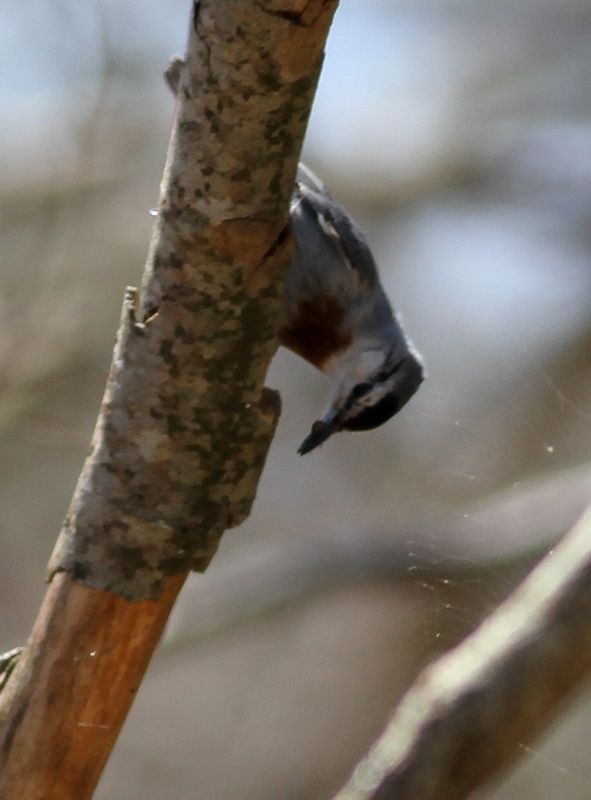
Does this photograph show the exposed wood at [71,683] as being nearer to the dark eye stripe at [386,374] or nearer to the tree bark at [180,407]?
the tree bark at [180,407]

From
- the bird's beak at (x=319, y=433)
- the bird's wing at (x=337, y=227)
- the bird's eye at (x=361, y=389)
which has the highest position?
the bird's wing at (x=337, y=227)

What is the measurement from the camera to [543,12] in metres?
3.30

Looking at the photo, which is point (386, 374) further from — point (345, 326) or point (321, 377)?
point (321, 377)

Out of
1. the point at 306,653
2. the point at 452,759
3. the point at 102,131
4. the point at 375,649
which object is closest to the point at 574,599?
the point at 452,759

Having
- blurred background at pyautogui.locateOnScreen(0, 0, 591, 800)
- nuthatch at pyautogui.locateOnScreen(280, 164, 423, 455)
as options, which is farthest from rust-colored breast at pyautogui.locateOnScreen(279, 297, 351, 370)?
blurred background at pyautogui.locateOnScreen(0, 0, 591, 800)

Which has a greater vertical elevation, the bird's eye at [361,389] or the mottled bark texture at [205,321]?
the mottled bark texture at [205,321]

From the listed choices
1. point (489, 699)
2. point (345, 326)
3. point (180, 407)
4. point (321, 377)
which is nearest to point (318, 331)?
point (345, 326)

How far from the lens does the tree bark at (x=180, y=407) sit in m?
0.83

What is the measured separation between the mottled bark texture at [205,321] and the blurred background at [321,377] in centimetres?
157

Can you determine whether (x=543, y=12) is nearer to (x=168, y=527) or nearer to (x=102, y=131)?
(x=102, y=131)

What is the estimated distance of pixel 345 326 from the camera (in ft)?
4.92

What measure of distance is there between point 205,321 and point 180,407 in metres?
0.08

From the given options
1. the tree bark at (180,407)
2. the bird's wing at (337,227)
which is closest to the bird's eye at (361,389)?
the bird's wing at (337,227)

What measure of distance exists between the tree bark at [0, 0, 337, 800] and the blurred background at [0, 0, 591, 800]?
5.04 ft
